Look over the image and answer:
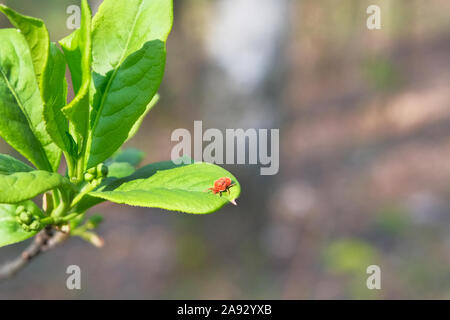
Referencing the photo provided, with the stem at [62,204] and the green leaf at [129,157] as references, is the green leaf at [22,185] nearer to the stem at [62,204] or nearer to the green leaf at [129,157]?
the stem at [62,204]

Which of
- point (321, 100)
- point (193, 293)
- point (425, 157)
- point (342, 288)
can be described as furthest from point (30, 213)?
point (321, 100)

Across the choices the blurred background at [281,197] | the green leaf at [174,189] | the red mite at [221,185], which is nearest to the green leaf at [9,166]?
the green leaf at [174,189]

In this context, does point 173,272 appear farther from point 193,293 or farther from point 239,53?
point 239,53

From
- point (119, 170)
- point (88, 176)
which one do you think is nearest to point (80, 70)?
point (88, 176)

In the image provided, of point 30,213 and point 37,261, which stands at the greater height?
point 37,261

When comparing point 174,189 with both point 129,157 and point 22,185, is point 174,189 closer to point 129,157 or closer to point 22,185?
point 22,185

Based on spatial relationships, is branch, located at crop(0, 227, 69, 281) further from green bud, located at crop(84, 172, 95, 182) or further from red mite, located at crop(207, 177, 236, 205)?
red mite, located at crop(207, 177, 236, 205)

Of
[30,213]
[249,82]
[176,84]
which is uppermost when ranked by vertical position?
[176,84]
